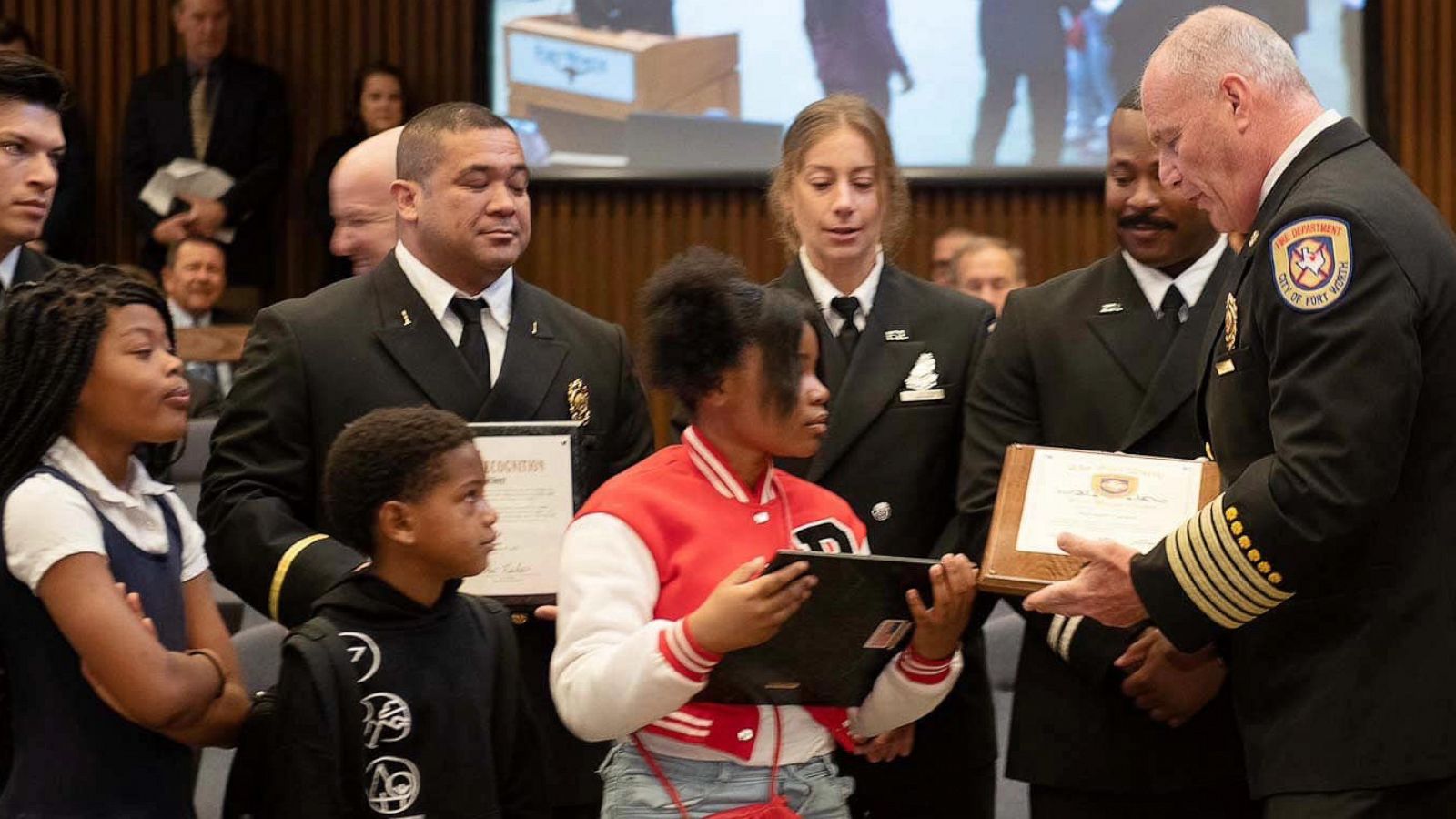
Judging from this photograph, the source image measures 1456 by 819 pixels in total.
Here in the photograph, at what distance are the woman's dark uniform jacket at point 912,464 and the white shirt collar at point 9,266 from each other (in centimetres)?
137

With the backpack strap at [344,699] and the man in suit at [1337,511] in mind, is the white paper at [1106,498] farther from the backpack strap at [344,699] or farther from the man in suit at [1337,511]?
the backpack strap at [344,699]

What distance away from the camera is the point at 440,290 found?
322cm

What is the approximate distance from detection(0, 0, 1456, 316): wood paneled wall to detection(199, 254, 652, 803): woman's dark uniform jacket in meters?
4.70

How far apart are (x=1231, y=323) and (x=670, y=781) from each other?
997 millimetres

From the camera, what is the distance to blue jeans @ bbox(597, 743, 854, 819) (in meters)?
2.53

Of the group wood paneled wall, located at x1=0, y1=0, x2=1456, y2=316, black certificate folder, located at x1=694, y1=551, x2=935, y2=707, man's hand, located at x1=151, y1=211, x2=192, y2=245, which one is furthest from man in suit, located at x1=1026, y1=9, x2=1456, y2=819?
man's hand, located at x1=151, y1=211, x2=192, y2=245

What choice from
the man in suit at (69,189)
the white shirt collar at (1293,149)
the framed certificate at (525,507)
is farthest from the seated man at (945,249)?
the white shirt collar at (1293,149)

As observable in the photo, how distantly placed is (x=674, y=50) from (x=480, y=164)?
4.61 meters

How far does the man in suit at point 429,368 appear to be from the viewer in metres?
3.04

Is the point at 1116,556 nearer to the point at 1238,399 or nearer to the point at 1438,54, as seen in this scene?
the point at 1238,399

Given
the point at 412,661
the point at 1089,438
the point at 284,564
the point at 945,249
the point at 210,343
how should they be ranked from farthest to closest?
the point at 945,249, the point at 210,343, the point at 1089,438, the point at 284,564, the point at 412,661

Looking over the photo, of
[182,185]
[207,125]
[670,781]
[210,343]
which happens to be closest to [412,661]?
[670,781]

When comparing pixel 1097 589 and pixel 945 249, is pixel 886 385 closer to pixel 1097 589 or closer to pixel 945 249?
pixel 1097 589

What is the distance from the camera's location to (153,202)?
25.1 ft
